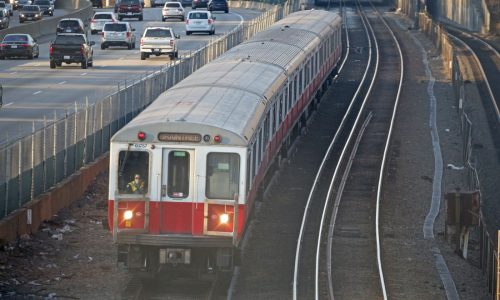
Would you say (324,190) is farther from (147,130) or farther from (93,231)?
(147,130)

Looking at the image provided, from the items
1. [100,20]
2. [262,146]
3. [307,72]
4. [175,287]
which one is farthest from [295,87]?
[100,20]

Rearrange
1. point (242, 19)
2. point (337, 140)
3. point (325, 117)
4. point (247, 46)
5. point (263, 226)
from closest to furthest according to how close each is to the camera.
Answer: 1. point (263, 226)
2. point (247, 46)
3. point (337, 140)
4. point (325, 117)
5. point (242, 19)

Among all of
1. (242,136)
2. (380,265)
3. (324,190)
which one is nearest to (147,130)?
(242,136)

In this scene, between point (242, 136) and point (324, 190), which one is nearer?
point (242, 136)

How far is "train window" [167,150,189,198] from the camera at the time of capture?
18531 mm

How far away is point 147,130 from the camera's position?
61.0 ft

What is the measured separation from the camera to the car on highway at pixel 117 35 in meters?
60.4

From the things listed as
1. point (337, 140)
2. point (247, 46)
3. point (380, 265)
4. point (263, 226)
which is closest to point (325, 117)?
point (337, 140)

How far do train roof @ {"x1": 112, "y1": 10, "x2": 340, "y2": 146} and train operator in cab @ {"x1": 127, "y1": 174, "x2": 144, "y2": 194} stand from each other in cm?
61

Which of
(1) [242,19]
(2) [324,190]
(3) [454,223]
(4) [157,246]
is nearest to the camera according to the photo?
(4) [157,246]

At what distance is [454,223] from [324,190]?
5766 mm

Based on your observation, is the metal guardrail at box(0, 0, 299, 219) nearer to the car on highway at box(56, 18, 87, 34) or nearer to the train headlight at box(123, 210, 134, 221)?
the train headlight at box(123, 210, 134, 221)

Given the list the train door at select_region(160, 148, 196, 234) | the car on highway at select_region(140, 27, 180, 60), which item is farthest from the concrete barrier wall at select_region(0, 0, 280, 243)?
the car on highway at select_region(140, 27, 180, 60)

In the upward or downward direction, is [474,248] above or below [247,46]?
below
